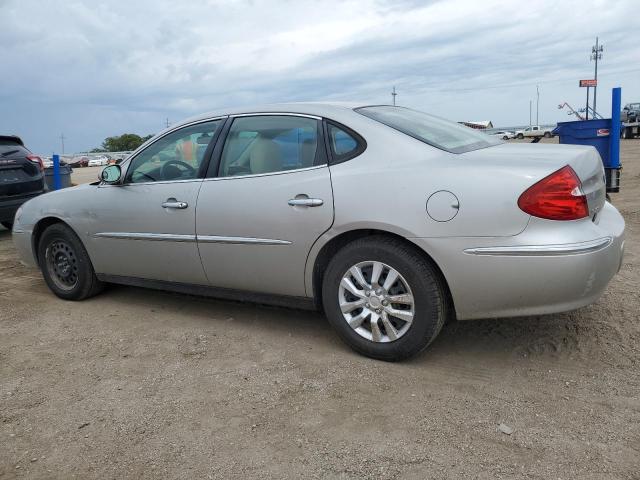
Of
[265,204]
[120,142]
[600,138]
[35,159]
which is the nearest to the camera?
[265,204]

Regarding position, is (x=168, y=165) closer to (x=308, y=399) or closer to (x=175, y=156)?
(x=175, y=156)

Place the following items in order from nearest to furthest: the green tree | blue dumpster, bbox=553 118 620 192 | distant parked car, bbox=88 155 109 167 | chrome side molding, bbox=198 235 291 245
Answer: chrome side molding, bbox=198 235 291 245 < blue dumpster, bbox=553 118 620 192 < distant parked car, bbox=88 155 109 167 < the green tree

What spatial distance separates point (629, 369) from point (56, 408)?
3.12 metres

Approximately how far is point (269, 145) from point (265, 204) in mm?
438

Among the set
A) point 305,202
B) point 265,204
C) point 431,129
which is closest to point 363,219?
point 305,202

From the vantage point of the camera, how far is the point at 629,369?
10.4 ft

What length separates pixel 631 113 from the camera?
37500 millimetres

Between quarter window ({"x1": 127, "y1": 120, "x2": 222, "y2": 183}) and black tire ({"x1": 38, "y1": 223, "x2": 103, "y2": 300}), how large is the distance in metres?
0.86

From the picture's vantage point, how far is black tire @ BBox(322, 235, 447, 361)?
315 cm

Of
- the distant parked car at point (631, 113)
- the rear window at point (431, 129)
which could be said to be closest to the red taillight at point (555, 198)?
the rear window at point (431, 129)

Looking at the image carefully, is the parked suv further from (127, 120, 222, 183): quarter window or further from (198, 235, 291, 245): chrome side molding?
(198, 235, 291, 245): chrome side molding

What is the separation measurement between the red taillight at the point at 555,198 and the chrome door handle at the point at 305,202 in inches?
45.0

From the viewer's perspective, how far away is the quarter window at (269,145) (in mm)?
3641

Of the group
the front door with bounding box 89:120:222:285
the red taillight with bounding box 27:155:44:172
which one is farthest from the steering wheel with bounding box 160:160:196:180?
the red taillight with bounding box 27:155:44:172
